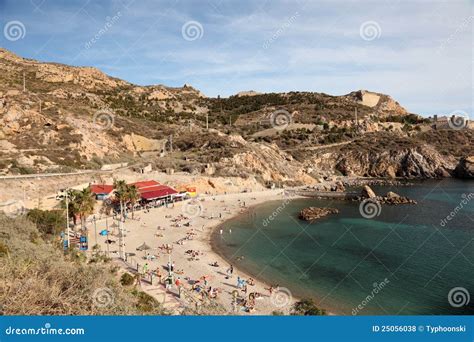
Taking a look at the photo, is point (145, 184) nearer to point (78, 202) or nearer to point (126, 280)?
point (78, 202)

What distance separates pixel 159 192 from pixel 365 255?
29591 mm

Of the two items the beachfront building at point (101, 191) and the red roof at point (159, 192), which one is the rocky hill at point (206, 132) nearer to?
the beachfront building at point (101, 191)

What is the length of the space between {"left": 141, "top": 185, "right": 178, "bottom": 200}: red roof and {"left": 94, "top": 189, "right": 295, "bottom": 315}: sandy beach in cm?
187

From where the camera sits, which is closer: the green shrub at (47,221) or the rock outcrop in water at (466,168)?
the green shrub at (47,221)

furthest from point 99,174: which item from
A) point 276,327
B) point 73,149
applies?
point 276,327

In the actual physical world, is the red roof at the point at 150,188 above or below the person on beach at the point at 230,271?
above

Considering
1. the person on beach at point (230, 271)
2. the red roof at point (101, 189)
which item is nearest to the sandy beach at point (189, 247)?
the person on beach at point (230, 271)

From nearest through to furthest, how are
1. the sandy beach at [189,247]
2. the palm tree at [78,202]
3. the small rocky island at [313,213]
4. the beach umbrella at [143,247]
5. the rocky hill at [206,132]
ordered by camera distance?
the sandy beach at [189,247] < the beach umbrella at [143,247] < the palm tree at [78,202] < the small rocky island at [313,213] < the rocky hill at [206,132]

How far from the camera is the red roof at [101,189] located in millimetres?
43594

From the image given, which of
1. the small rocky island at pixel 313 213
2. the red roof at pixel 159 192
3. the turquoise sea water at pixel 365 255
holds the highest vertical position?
the red roof at pixel 159 192

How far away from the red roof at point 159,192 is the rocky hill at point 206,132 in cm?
1031

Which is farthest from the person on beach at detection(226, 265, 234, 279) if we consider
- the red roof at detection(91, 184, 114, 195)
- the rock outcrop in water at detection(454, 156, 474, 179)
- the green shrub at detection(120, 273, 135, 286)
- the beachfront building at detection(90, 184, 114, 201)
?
the rock outcrop in water at detection(454, 156, 474, 179)

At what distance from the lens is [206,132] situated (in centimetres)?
8588

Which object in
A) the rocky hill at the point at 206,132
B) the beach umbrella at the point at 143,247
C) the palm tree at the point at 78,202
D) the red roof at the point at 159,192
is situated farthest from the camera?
the rocky hill at the point at 206,132
